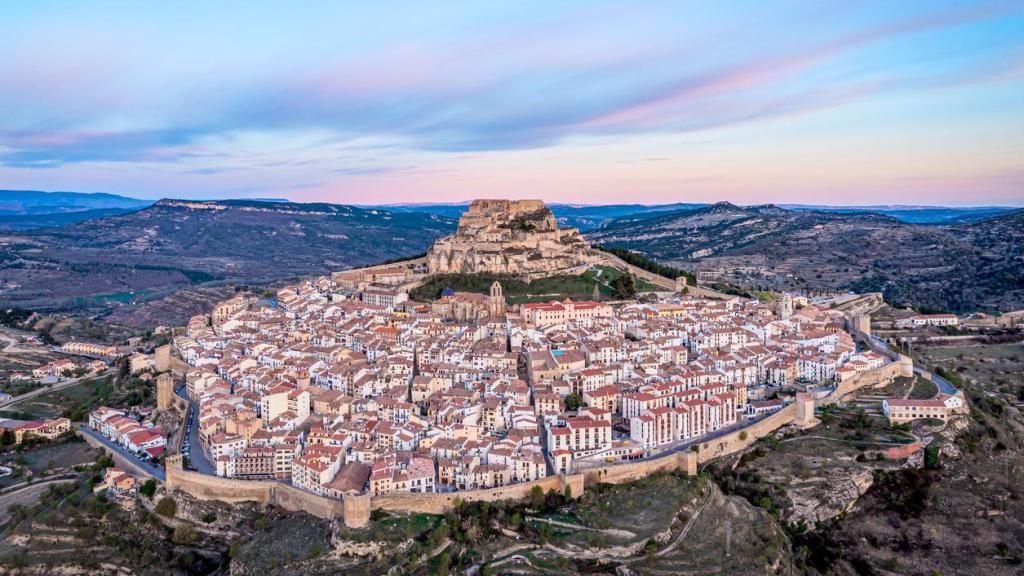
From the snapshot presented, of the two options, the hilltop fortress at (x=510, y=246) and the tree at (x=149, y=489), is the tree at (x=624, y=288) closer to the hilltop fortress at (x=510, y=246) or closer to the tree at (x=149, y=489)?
the hilltop fortress at (x=510, y=246)

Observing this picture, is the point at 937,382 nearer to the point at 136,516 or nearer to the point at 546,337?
the point at 546,337

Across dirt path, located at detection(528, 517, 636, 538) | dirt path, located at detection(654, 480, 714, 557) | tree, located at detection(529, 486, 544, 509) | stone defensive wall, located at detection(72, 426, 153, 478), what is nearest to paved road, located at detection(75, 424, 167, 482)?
stone defensive wall, located at detection(72, 426, 153, 478)

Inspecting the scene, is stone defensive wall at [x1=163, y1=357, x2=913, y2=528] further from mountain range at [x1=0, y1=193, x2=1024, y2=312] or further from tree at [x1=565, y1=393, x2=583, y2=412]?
mountain range at [x1=0, y1=193, x2=1024, y2=312]

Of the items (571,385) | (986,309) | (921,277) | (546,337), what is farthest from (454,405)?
(921,277)

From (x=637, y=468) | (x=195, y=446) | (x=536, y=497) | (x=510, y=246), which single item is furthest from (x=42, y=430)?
(x=510, y=246)

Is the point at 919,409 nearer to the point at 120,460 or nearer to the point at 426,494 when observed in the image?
the point at 426,494


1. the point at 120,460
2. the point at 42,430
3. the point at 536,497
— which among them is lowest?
the point at 42,430

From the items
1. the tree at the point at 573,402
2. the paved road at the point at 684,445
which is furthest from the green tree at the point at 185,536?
the tree at the point at 573,402
